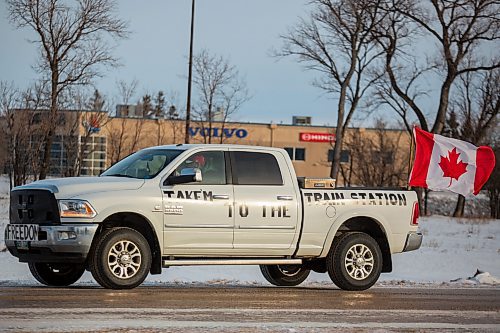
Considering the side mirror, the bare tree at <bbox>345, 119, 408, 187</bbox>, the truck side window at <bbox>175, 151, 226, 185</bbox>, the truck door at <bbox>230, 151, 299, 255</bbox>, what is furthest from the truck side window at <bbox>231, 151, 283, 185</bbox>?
the bare tree at <bbox>345, 119, 408, 187</bbox>

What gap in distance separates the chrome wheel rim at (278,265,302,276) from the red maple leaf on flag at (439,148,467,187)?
11.0ft

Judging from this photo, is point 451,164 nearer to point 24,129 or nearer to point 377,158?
point 24,129

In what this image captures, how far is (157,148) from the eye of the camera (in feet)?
41.7

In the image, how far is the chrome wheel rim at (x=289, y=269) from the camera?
13.8 metres

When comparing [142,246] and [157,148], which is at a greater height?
[157,148]

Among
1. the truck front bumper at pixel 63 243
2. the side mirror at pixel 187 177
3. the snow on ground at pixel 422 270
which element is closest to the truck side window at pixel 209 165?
the side mirror at pixel 187 177

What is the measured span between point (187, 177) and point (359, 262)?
291 centimetres

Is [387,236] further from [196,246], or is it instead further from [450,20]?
[450,20]

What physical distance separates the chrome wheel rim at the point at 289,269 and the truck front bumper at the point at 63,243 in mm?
3518

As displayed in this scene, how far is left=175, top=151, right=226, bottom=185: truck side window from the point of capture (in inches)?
481

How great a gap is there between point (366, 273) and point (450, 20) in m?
31.6

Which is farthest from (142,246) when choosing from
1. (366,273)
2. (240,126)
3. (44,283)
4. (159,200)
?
(240,126)

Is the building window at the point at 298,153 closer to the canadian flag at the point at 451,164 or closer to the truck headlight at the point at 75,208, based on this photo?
Answer: the canadian flag at the point at 451,164

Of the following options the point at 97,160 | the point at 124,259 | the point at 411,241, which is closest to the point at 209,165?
the point at 124,259
